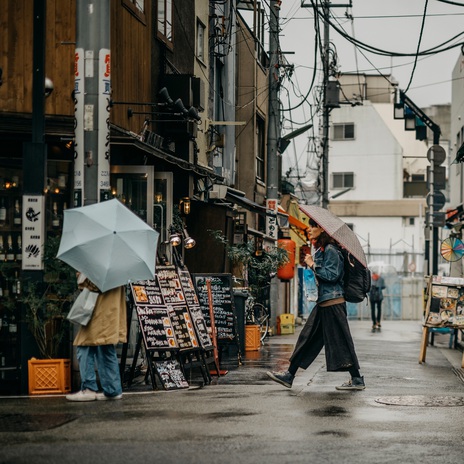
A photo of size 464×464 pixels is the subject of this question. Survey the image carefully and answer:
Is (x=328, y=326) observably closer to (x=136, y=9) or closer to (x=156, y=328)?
(x=156, y=328)

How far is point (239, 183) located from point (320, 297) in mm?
17898

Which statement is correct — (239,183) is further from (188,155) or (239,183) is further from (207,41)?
(188,155)

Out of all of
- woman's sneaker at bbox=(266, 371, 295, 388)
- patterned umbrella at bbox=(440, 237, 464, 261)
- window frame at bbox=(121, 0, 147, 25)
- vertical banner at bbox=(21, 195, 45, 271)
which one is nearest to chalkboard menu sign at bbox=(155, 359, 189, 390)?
woman's sneaker at bbox=(266, 371, 295, 388)

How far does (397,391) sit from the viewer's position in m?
13.3

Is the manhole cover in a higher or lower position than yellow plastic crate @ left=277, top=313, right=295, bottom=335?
higher

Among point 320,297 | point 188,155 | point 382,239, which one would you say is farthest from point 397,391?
point 382,239

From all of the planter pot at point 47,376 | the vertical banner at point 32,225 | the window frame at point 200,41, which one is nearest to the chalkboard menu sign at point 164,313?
the planter pot at point 47,376

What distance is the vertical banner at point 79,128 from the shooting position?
40.4 ft

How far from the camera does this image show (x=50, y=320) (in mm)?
12695

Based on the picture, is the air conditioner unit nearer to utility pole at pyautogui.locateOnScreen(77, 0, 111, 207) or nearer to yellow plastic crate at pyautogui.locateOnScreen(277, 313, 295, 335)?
yellow plastic crate at pyautogui.locateOnScreen(277, 313, 295, 335)

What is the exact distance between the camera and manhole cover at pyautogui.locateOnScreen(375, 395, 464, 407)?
11.8 metres

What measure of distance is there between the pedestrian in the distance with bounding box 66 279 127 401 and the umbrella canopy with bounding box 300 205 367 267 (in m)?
2.67

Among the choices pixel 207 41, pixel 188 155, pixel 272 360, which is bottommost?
pixel 272 360

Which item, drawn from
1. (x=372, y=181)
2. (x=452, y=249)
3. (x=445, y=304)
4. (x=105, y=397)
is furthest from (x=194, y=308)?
(x=372, y=181)
